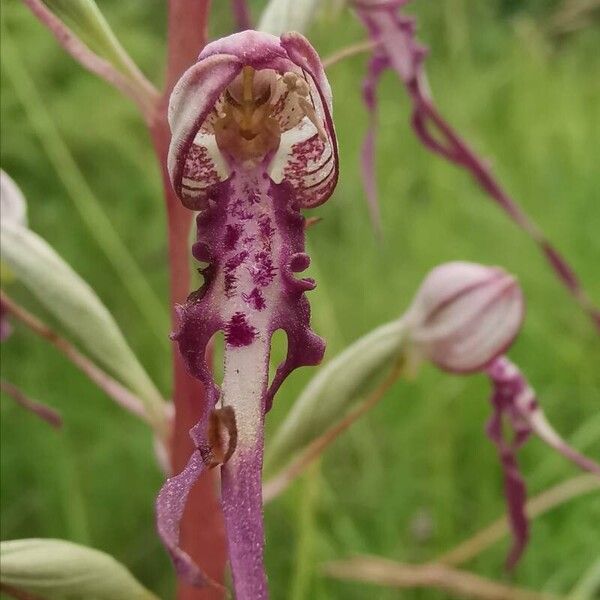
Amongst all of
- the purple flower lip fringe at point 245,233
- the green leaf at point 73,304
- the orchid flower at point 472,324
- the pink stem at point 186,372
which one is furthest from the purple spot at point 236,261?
the orchid flower at point 472,324

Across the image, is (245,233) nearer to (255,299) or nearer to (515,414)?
(255,299)

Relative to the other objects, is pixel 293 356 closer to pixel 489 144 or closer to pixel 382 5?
pixel 382 5

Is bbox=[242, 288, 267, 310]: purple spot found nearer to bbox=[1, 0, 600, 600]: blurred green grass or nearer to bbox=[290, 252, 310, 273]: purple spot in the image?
bbox=[290, 252, 310, 273]: purple spot

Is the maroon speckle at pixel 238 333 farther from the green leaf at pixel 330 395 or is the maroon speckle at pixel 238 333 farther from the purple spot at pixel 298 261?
the green leaf at pixel 330 395

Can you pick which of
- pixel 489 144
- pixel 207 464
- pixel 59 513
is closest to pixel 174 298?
pixel 207 464

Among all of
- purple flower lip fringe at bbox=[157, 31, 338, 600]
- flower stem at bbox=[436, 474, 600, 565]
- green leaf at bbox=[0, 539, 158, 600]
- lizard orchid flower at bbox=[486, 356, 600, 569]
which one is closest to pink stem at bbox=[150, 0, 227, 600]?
green leaf at bbox=[0, 539, 158, 600]

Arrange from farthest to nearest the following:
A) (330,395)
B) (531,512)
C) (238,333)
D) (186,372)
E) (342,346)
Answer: (342,346) < (531,512) < (330,395) < (186,372) < (238,333)

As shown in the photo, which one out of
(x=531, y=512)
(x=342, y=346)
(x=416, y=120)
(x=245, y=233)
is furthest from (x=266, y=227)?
(x=342, y=346)
